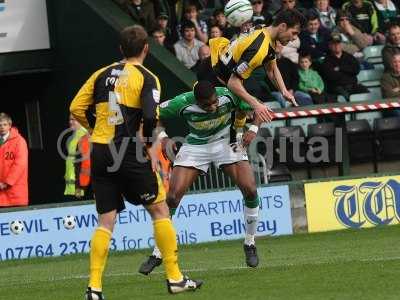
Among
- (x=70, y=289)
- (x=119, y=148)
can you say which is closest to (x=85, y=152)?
(x=70, y=289)

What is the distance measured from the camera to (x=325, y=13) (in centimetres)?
2186

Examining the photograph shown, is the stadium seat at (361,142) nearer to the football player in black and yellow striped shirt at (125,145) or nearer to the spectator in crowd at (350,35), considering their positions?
the spectator in crowd at (350,35)

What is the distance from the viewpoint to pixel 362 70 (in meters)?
21.2

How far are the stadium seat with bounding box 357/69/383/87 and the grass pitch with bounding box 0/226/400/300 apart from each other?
4.62m

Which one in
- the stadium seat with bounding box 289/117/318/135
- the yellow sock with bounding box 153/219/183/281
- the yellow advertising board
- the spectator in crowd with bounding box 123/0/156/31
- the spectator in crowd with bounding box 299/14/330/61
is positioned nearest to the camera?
the yellow sock with bounding box 153/219/183/281

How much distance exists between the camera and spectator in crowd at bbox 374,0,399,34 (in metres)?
22.5

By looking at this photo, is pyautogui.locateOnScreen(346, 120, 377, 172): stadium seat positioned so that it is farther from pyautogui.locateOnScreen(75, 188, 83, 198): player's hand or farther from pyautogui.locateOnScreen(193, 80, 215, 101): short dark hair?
pyautogui.locateOnScreen(193, 80, 215, 101): short dark hair

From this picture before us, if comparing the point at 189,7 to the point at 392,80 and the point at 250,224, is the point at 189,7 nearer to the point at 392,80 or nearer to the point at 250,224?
the point at 392,80

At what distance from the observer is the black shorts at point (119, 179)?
397 inches

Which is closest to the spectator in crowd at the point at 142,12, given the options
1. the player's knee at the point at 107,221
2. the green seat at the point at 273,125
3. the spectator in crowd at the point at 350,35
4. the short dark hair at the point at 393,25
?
the green seat at the point at 273,125

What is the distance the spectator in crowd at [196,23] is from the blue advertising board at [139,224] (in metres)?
3.97

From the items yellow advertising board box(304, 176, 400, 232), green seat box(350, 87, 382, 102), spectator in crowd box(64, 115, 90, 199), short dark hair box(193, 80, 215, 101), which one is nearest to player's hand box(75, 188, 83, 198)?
spectator in crowd box(64, 115, 90, 199)

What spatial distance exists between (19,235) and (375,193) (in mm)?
4867

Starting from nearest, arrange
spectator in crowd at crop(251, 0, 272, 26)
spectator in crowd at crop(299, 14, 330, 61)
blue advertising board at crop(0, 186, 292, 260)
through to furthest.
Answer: blue advertising board at crop(0, 186, 292, 260)
spectator in crowd at crop(251, 0, 272, 26)
spectator in crowd at crop(299, 14, 330, 61)
